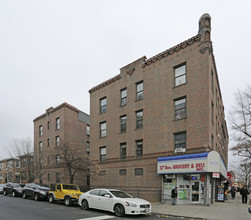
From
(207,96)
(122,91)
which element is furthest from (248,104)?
(122,91)

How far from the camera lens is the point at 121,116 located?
83.0 feet

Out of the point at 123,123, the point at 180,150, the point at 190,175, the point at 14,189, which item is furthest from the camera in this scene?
the point at 123,123

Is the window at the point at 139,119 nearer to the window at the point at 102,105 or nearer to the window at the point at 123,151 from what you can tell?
the window at the point at 123,151

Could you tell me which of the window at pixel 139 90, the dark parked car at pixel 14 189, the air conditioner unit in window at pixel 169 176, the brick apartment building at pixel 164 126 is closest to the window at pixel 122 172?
the brick apartment building at pixel 164 126

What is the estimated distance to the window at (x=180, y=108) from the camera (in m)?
20.0

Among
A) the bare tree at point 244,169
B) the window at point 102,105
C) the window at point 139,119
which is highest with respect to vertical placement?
the window at point 102,105

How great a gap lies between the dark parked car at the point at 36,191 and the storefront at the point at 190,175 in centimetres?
991

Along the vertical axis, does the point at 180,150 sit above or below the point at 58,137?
below

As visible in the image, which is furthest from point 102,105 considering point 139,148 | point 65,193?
point 65,193

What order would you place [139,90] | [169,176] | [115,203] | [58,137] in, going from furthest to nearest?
[58,137], [139,90], [169,176], [115,203]

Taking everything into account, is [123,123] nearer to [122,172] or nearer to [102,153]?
[102,153]

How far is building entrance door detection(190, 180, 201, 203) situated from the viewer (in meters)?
18.0

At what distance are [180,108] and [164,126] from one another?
207 centimetres

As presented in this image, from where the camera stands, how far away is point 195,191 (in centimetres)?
1812
